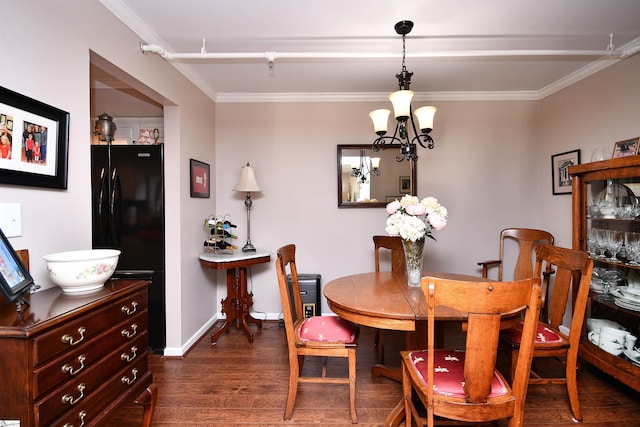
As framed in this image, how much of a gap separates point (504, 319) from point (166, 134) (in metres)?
2.79

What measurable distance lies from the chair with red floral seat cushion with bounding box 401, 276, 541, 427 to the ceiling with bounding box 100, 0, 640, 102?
1753mm

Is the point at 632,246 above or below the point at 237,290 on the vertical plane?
above

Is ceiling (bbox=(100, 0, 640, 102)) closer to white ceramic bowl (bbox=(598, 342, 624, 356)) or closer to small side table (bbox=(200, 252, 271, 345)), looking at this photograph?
small side table (bbox=(200, 252, 271, 345))

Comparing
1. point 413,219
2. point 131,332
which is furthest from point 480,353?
point 131,332

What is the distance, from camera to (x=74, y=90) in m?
1.54

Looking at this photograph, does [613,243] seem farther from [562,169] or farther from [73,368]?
[73,368]

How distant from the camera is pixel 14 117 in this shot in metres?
1.22

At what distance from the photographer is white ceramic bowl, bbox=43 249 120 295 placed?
1193mm

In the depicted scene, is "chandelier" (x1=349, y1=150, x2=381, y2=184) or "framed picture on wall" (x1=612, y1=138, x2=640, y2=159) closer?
"framed picture on wall" (x1=612, y1=138, x2=640, y2=159)

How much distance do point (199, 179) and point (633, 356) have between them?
3.57 metres

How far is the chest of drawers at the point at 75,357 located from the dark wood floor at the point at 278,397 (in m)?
0.54

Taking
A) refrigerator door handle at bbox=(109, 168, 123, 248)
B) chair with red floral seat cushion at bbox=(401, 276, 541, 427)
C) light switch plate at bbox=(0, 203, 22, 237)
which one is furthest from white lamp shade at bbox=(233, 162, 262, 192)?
chair with red floral seat cushion at bbox=(401, 276, 541, 427)

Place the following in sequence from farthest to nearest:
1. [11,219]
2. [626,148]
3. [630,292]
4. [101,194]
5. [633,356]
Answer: [101,194]
[626,148]
[630,292]
[633,356]
[11,219]

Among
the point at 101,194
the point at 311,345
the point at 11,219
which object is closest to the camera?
the point at 11,219
